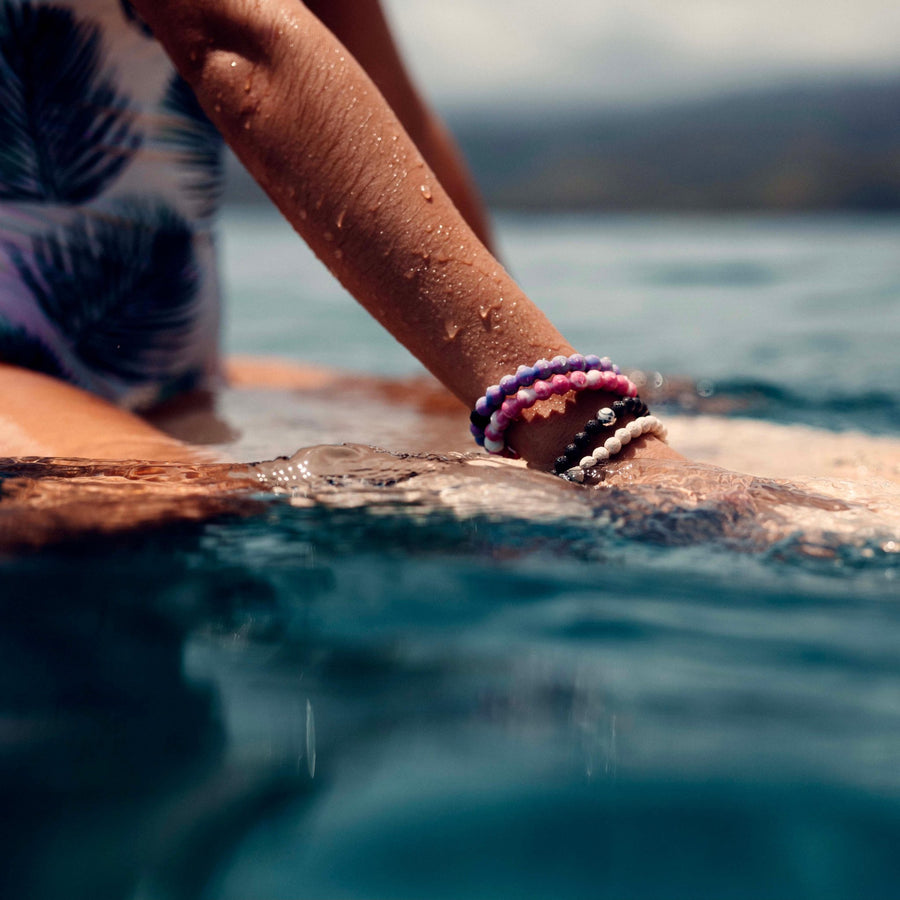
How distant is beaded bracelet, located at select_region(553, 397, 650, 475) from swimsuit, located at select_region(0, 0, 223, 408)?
0.80m

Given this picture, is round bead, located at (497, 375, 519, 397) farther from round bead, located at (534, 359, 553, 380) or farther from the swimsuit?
the swimsuit

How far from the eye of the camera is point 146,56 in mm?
1492

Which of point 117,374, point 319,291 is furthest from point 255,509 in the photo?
point 319,291

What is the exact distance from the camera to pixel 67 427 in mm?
1139

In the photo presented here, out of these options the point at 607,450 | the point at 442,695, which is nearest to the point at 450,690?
the point at 442,695

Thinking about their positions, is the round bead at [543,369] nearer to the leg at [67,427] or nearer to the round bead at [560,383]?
the round bead at [560,383]

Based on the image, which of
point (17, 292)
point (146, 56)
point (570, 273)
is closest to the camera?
point (17, 292)

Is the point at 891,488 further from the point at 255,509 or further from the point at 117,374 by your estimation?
the point at 117,374

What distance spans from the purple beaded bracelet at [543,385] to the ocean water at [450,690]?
0.29 feet

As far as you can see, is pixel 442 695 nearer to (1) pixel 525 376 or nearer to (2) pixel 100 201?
(1) pixel 525 376

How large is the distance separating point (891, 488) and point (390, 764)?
26.2 inches

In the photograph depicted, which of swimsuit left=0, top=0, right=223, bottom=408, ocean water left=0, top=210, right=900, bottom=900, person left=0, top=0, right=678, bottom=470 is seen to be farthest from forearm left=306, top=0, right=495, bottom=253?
ocean water left=0, top=210, right=900, bottom=900

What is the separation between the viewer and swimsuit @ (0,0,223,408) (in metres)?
1.38

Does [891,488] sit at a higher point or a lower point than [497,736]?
higher
